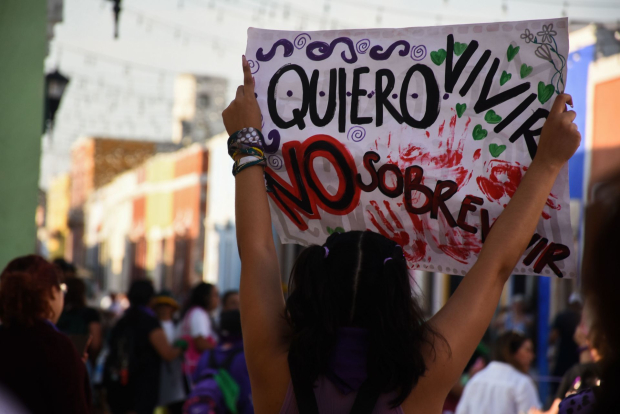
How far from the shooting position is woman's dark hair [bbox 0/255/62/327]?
3150 millimetres

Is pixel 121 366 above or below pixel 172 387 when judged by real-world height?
above

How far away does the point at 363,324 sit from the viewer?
196 cm

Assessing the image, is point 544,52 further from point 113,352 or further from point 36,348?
point 113,352

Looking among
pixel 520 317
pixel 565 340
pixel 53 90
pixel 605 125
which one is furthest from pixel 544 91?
pixel 520 317

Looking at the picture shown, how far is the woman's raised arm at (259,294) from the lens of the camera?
6.41ft

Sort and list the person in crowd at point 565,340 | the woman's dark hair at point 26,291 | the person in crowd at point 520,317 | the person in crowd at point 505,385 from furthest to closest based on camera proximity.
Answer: the person in crowd at point 520,317, the person in crowd at point 565,340, the person in crowd at point 505,385, the woman's dark hair at point 26,291

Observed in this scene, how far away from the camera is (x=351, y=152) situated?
2609 mm

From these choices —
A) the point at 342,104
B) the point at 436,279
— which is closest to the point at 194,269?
the point at 436,279

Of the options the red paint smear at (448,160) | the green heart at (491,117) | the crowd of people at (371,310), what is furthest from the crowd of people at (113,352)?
the green heart at (491,117)

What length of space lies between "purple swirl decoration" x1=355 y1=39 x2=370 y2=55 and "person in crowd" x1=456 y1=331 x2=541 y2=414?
3.66 metres

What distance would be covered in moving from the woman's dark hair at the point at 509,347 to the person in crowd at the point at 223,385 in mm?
1974

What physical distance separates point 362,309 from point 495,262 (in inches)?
14.2

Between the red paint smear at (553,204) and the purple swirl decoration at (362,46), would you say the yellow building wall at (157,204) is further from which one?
the red paint smear at (553,204)

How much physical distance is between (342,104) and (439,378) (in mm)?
1067
